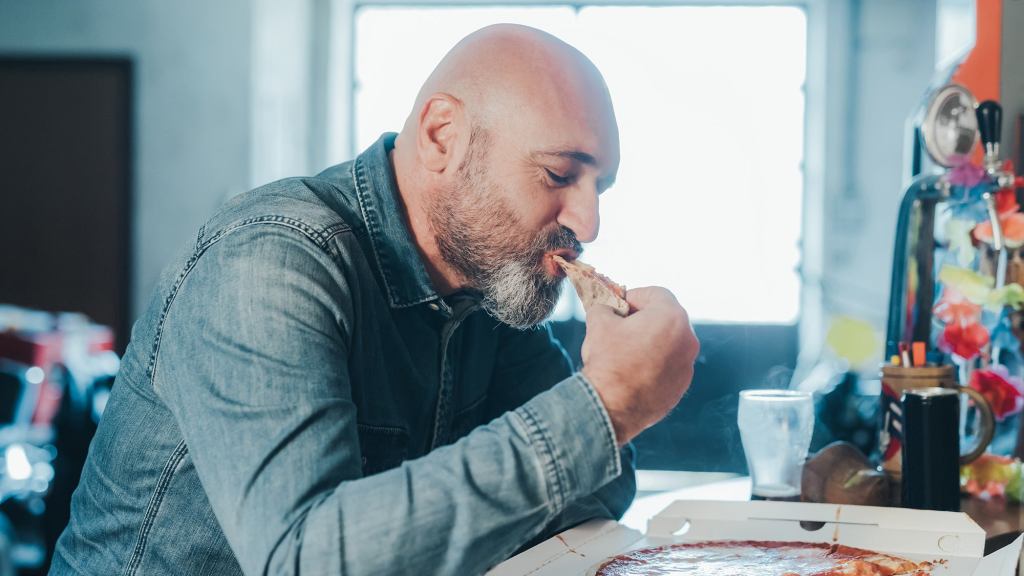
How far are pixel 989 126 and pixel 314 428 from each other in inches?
41.4

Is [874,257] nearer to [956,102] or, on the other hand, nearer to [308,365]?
[956,102]

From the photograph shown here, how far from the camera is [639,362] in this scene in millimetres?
826

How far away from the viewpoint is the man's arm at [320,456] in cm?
71

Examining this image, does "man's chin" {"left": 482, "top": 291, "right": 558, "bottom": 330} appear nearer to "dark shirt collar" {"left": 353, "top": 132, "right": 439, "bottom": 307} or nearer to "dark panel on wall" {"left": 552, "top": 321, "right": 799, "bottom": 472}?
"dark shirt collar" {"left": 353, "top": 132, "right": 439, "bottom": 307}

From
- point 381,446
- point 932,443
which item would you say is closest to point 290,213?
point 381,446

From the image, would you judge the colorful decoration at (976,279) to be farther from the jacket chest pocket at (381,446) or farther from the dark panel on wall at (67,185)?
the dark panel on wall at (67,185)

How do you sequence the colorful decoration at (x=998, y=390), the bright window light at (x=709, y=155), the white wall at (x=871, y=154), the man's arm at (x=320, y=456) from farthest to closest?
the bright window light at (x=709, y=155) < the white wall at (x=871, y=154) < the colorful decoration at (x=998, y=390) < the man's arm at (x=320, y=456)

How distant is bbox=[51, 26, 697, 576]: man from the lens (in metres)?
0.73

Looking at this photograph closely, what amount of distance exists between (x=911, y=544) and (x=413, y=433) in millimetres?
559

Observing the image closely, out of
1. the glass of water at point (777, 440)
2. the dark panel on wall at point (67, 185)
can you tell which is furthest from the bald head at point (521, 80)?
the dark panel on wall at point (67, 185)

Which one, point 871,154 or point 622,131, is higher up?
point 622,131

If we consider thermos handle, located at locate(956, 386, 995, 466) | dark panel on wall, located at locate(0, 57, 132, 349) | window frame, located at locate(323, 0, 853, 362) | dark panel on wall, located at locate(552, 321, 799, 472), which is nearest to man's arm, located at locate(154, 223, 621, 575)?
thermos handle, located at locate(956, 386, 995, 466)

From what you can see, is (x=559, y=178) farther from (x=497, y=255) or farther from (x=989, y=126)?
(x=989, y=126)

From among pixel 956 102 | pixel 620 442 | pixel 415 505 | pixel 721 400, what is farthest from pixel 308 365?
pixel 721 400
